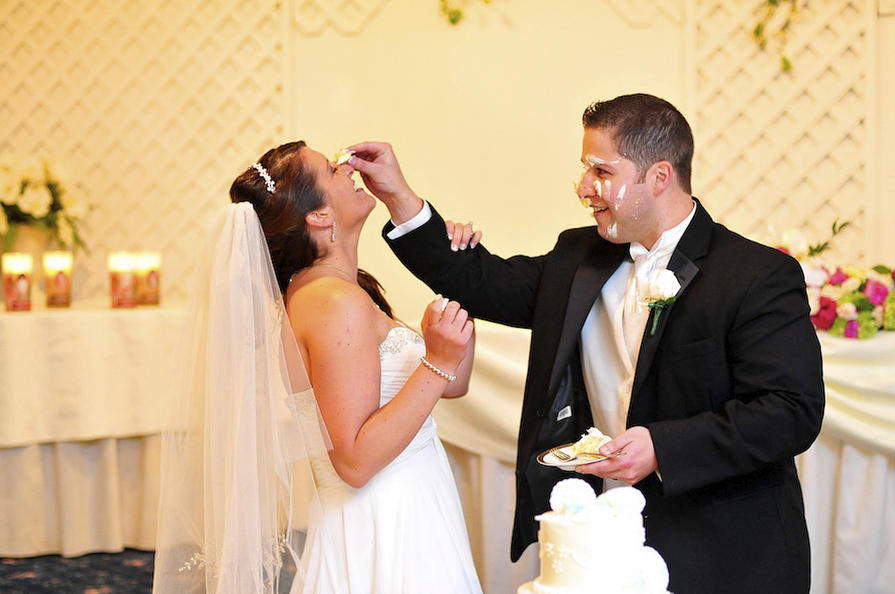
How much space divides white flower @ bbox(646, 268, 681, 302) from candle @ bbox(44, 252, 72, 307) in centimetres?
276

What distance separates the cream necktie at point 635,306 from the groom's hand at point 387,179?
0.55 meters

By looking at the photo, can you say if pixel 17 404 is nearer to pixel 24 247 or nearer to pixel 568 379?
pixel 24 247

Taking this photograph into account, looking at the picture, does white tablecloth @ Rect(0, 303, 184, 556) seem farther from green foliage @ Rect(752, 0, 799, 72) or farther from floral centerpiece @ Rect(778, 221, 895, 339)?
green foliage @ Rect(752, 0, 799, 72)

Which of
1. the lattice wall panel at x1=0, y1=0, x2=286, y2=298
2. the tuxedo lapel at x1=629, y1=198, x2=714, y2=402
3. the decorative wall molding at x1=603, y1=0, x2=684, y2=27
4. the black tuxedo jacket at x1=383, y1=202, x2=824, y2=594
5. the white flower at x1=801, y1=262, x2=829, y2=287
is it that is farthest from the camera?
the lattice wall panel at x1=0, y1=0, x2=286, y2=298

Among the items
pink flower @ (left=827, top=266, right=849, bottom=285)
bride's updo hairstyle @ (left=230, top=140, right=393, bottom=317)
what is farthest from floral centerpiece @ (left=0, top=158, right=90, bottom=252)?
pink flower @ (left=827, top=266, right=849, bottom=285)

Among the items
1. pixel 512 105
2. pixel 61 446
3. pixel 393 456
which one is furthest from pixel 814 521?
pixel 61 446

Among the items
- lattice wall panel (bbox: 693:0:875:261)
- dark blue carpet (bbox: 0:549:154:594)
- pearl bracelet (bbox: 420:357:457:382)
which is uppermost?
lattice wall panel (bbox: 693:0:875:261)

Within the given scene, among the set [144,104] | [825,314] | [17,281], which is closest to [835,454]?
[825,314]

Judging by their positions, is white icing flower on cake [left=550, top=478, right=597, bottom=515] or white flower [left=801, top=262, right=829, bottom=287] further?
white flower [left=801, top=262, right=829, bottom=287]

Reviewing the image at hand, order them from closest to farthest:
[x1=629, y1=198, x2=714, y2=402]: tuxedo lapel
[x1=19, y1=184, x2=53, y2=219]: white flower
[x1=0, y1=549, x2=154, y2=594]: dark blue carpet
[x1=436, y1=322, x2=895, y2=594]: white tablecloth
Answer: [x1=629, y1=198, x2=714, y2=402]: tuxedo lapel → [x1=436, y1=322, x2=895, y2=594]: white tablecloth → [x1=0, y1=549, x2=154, y2=594]: dark blue carpet → [x1=19, y1=184, x2=53, y2=219]: white flower

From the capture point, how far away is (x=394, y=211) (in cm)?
232

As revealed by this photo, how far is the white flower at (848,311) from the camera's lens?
301 cm

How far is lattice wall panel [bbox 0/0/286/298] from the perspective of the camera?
4582 mm

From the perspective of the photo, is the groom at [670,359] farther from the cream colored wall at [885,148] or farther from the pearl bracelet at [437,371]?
the cream colored wall at [885,148]
